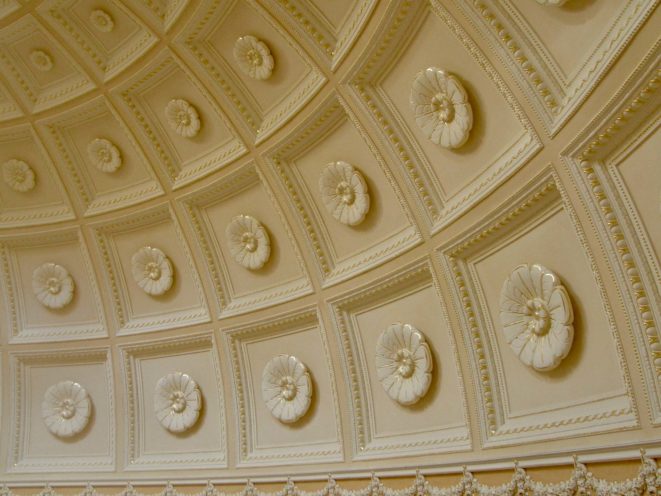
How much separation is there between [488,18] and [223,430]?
26.9 ft

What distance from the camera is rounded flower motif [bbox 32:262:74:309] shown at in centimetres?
1352

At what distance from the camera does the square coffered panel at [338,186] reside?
386 inches

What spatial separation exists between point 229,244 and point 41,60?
475 centimetres

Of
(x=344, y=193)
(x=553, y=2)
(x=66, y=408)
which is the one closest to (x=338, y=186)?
(x=344, y=193)

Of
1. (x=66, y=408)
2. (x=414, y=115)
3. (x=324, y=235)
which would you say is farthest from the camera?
(x=66, y=408)

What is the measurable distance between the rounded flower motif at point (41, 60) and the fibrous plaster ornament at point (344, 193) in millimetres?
5596

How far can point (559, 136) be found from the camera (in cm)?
715

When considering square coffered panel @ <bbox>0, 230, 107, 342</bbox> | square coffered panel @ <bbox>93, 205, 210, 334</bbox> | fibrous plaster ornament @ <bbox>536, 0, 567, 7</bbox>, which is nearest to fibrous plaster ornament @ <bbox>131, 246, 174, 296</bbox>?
square coffered panel @ <bbox>93, 205, 210, 334</bbox>


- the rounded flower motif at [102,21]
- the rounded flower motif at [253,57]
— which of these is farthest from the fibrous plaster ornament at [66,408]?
the rounded flower motif at [253,57]

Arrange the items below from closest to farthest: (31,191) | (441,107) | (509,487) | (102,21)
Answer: (509,487)
(441,107)
(102,21)
(31,191)

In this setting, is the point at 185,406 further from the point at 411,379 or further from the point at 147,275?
the point at 411,379

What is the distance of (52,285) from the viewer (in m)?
13.6

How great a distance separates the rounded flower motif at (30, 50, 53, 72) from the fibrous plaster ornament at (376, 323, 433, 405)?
770 centimetres

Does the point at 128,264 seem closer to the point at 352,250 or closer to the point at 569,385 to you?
the point at 352,250
